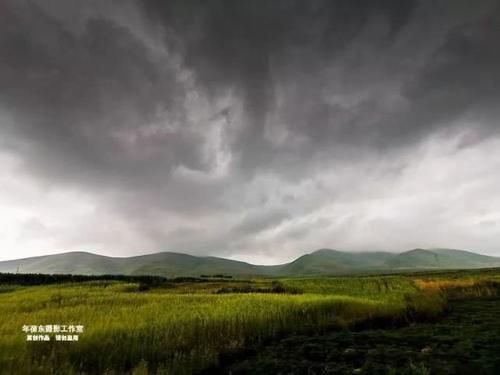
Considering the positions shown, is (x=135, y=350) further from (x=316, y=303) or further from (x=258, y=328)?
(x=316, y=303)

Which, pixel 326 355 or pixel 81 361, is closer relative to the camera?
pixel 81 361

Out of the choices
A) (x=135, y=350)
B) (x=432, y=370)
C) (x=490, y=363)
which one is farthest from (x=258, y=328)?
(x=490, y=363)

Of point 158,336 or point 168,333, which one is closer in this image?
point 158,336

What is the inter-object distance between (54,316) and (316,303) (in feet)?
44.0

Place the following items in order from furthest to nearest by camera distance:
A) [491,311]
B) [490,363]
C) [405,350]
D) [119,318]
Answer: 1. [491,311]
2. [119,318]
3. [405,350]
4. [490,363]

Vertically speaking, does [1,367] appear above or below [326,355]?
above

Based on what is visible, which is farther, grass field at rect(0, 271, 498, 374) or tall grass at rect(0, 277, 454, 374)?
grass field at rect(0, 271, 498, 374)

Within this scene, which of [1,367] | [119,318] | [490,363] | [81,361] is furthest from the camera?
[119,318]

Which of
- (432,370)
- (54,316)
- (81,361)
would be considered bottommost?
(432,370)

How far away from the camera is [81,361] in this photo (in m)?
9.44

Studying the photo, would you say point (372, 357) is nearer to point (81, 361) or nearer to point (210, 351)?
point (210, 351)

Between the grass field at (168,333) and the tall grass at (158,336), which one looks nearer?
the tall grass at (158,336)

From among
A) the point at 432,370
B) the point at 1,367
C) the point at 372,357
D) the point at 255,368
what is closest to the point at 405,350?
the point at 372,357

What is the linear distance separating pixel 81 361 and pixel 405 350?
1073 cm
